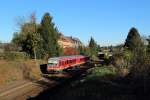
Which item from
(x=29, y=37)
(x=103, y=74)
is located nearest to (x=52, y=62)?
(x=29, y=37)

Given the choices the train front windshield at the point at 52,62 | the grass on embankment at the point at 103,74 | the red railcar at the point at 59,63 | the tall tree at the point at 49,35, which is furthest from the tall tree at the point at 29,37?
the grass on embankment at the point at 103,74

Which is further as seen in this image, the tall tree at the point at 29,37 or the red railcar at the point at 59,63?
the tall tree at the point at 29,37

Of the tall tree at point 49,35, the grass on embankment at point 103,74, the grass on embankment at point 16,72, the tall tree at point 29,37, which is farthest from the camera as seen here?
Result: the tall tree at point 49,35

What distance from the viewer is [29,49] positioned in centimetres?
7569

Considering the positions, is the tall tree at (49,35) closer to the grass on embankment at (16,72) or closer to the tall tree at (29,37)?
the tall tree at (29,37)

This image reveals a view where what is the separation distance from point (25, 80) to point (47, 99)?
59.2 ft

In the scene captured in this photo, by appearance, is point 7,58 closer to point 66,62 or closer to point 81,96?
point 66,62

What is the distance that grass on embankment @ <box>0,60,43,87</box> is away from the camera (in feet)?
150

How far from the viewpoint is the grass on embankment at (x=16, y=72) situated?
1800 inches

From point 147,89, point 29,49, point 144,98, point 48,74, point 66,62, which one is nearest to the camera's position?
point 144,98

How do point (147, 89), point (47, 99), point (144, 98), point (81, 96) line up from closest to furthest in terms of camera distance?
point (144, 98) → point (147, 89) → point (81, 96) → point (47, 99)

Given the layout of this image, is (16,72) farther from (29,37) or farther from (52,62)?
(29,37)

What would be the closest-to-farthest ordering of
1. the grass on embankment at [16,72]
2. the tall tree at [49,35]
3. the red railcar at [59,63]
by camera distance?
the grass on embankment at [16,72] < the red railcar at [59,63] < the tall tree at [49,35]

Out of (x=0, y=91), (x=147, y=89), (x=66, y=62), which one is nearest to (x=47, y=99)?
(x=0, y=91)
